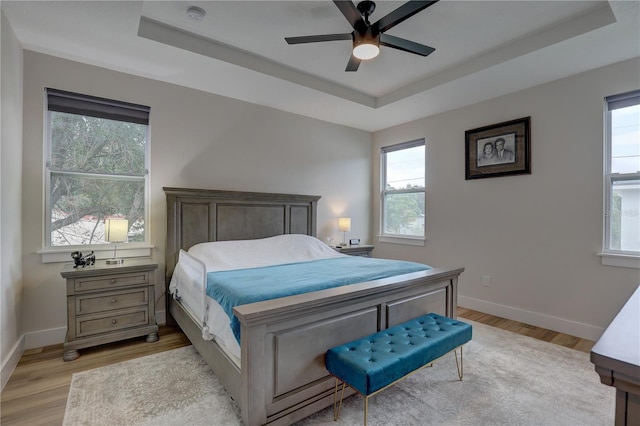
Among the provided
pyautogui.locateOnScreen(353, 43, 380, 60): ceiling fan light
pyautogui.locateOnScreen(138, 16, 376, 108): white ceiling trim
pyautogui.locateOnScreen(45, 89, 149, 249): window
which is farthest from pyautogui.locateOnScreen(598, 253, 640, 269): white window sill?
pyautogui.locateOnScreen(45, 89, 149, 249): window

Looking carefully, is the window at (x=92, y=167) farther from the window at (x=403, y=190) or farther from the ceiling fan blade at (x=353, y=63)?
the window at (x=403, y=190)

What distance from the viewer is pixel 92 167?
301 centimetres

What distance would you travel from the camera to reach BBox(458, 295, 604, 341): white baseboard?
2988 mm

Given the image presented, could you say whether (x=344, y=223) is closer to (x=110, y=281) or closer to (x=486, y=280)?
(x=486, y=280)

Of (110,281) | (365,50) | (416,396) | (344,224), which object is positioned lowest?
(416,396)

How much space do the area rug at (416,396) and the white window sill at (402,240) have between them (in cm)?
209

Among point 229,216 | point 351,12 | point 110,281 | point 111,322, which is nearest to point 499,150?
point 351,12

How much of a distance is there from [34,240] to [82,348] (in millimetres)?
1067

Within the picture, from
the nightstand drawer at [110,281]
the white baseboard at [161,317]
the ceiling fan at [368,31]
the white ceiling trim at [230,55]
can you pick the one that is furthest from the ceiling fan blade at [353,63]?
the white baseboard at [161,317]

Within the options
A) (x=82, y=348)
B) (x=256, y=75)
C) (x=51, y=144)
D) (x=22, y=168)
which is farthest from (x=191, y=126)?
(x=82, y=348)

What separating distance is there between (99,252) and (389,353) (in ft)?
9.51

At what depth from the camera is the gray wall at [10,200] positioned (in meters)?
2.17

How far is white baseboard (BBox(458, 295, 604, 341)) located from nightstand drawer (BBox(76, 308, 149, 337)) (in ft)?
12.3

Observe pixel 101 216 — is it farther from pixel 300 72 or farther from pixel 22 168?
pixel 300 72
